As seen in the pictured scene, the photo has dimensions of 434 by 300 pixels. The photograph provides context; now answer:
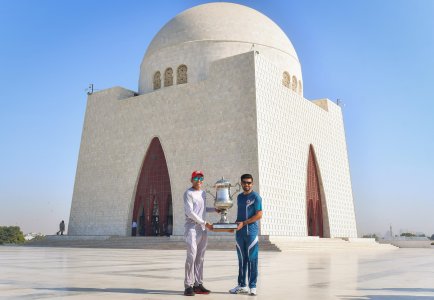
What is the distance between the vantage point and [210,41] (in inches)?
840

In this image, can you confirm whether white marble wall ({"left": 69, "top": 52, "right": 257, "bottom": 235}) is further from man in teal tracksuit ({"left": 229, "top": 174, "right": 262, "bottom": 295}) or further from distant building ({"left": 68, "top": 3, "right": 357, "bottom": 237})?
man in teal tracksuit ({"left": 229, "top": 174, "right": 262, "bottom": 295})

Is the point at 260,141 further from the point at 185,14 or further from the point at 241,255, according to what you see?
the point at 241,255

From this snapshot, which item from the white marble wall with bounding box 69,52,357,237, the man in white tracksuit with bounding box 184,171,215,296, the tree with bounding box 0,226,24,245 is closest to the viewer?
the man in white tracksuit with bounding box 184,171,215,296

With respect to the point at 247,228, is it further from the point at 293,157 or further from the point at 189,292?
the point at 293,157

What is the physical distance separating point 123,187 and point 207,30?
8723 mm

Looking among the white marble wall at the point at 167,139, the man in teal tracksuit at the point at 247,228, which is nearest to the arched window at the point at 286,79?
the white marble wall at the point at 167,139

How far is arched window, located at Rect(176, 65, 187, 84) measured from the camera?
70.8ft

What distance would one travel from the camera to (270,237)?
1480 cm

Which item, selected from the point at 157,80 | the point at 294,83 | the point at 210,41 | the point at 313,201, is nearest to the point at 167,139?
the point at 157,80

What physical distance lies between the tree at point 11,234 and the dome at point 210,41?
2125 cm

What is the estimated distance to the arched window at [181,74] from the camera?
70.8ft

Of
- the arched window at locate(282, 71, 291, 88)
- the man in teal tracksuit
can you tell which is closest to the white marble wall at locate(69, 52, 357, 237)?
the arched window at locate(282, 71, 291, 88)

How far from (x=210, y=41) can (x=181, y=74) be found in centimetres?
213

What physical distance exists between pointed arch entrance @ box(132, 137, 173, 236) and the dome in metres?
4.06
